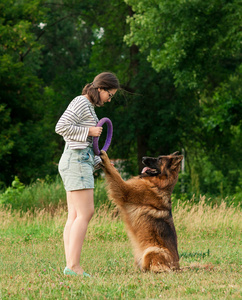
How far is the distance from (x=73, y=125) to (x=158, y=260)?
183 cm

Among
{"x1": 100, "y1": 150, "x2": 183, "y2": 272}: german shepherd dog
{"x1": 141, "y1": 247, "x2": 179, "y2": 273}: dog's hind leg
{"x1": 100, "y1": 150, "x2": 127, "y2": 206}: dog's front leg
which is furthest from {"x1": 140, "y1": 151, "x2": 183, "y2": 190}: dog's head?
{"x1": 141, "y1": 247, "x2": 179, "y2": 273}: dog's hind leg

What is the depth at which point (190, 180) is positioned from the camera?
2155 cm

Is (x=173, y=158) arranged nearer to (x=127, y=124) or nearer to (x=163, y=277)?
(x=163, y=277)

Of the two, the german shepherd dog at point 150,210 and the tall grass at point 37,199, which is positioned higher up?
the german shepherd dog at point 150,210

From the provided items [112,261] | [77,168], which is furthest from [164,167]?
[112,261]

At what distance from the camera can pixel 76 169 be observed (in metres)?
4.64

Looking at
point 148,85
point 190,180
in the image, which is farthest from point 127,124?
point 190,180

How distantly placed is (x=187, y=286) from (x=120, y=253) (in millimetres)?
2744

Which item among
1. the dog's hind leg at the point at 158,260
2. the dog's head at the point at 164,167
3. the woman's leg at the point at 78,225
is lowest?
the dog's hind leg at the point at 158,260

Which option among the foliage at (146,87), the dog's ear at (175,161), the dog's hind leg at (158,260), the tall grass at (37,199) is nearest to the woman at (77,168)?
the dog's hind leg at (158,260)

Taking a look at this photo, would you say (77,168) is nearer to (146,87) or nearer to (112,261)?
(112,261)

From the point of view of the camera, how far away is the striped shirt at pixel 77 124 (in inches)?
A: 183

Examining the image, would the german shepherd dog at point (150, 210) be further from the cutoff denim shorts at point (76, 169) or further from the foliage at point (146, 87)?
the foliage at point (146, 87)

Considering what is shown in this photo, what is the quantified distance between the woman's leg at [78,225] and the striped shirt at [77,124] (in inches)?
20.7
